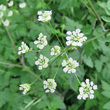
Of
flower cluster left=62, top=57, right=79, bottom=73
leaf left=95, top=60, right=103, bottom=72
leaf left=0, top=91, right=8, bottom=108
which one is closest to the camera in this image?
flower cluster left=62, top=57, right=79, bottom=73

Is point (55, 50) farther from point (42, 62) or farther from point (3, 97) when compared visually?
point (3, 97)

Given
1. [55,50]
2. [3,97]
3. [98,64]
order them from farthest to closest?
[3,97]
[98,64]
[55,50]

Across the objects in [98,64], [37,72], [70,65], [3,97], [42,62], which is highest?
[70,65]

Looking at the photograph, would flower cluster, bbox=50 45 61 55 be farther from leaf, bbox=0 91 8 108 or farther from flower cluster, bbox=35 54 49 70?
leaf, bbox=0 91 8 108

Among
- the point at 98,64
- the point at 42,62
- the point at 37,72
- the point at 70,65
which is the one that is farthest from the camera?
the point at 37,72

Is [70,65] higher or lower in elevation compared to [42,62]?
higher

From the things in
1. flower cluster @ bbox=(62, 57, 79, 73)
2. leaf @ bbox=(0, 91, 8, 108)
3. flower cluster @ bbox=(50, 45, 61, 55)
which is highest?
flower cluster @ bbox=(50, 45, 61, 55)

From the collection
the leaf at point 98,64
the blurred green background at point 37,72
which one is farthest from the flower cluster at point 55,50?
the leaf at point 98,64

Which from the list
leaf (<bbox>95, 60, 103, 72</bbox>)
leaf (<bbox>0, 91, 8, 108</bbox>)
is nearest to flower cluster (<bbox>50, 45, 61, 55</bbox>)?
leaf (<bbox>95, 60, 103, 72</bbox>)

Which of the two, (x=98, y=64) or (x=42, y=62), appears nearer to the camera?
(x=42, y=62)

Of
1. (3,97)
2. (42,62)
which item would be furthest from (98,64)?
(3,97)

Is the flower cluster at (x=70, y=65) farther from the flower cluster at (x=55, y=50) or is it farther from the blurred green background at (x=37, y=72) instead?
the blurred green background at (x=37, y=72)

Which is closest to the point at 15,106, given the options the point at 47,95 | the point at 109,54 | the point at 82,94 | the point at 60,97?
the point at 47,95
